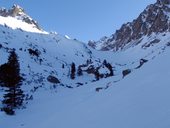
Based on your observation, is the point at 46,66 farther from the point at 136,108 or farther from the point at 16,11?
the point at 16,11

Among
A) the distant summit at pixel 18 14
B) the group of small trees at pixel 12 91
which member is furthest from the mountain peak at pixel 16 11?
the group of small trees at pixel 12 91

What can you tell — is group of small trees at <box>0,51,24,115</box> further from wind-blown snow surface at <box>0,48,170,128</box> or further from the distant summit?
the distant summit

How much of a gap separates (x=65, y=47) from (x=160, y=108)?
124m

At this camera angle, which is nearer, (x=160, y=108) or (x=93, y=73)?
(x=160, y=108)

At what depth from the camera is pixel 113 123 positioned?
14.0 metres

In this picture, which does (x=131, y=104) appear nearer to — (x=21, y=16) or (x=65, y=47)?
(x=65, y=47)

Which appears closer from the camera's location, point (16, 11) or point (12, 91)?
point (12, 91)

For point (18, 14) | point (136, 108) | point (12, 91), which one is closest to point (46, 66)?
point (12, 91)

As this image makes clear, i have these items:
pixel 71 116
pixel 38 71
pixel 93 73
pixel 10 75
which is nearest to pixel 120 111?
pixel 71 116

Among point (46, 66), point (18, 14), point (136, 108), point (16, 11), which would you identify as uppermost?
point (16, 11)

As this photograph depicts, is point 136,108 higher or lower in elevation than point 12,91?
lower

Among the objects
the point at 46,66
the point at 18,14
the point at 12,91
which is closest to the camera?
the point at 12,91

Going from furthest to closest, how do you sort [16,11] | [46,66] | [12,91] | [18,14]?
[16,11] < [18,14] < [46,66] < [12,91]

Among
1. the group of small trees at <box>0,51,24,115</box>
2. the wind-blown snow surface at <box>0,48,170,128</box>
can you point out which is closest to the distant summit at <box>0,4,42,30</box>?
the group of small trees at <box>0,51,24,115</box>
